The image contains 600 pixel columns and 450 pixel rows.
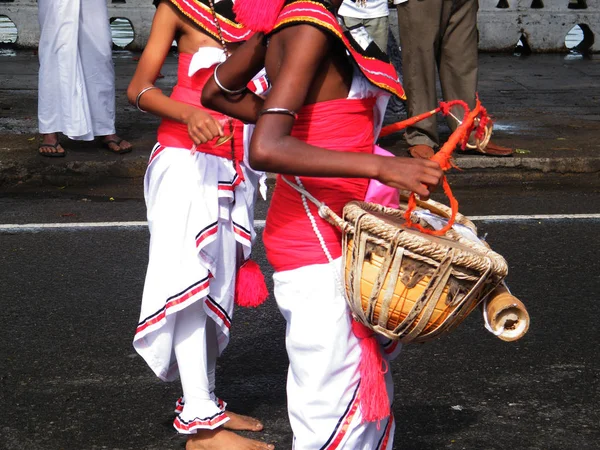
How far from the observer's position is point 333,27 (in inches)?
92.9

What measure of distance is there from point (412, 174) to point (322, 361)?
565mm

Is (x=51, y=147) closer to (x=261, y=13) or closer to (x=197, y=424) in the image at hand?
(x=197, y=424)

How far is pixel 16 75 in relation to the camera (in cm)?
1116

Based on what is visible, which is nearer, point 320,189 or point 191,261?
point 320,189

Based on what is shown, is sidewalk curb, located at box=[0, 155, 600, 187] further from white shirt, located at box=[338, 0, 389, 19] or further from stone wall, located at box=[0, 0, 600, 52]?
stone wall, located at box=[0, 0, 600, 52]

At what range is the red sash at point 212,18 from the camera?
3.30 metres

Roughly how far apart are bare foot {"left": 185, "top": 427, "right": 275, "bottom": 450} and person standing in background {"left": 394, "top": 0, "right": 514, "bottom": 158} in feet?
14.8

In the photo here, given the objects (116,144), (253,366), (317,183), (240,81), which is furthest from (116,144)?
(317,183)

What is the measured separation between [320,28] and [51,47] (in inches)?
221

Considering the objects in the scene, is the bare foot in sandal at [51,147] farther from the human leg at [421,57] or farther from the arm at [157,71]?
the arm at [157,71]

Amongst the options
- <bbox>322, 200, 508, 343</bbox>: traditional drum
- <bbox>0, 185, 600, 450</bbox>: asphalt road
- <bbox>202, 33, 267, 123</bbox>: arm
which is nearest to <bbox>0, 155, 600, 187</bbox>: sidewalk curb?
<bbox>0, 185, 600, 450</bbox>: asphalt road

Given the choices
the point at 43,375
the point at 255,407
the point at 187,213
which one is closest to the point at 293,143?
the point at 187,213

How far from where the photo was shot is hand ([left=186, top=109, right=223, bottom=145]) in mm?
2914

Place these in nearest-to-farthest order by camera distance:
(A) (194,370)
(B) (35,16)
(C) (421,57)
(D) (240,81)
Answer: (D) (240,81)
(A) (194,370)
(C) (421,57)
(B) (35,16)
